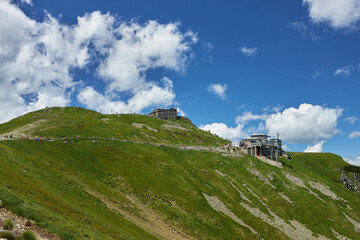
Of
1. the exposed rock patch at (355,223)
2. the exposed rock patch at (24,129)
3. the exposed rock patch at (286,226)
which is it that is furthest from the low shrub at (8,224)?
the exposed rock patch at (355,223)

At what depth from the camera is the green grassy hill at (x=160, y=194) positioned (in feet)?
128

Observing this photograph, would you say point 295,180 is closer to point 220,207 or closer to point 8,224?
point 220,207

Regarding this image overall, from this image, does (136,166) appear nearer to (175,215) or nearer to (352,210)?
(175,215)

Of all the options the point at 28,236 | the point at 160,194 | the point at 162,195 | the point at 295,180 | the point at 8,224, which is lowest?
the point at 28,236

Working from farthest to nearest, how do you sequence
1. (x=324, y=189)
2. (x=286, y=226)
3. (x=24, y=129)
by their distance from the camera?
(x=24, y=129), (x=324, y=189), (x=286, y=226)

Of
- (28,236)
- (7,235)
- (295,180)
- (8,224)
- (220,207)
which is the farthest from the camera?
(295,180)

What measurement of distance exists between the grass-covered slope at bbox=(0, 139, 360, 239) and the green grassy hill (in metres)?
0.28

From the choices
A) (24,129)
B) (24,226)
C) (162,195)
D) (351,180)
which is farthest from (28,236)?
(351,180)

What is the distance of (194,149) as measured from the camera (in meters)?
132

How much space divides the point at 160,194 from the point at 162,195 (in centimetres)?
69

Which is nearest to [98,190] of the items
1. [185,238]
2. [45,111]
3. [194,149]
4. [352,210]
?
[185,238]

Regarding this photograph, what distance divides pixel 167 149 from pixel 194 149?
17343mm

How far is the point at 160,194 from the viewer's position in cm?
7175

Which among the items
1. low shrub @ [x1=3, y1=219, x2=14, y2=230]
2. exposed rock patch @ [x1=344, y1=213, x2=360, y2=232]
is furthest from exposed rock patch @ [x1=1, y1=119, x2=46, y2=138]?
exposed rock patch @ [x1=344, y1=213, x2=360, y2=232]
